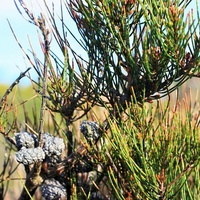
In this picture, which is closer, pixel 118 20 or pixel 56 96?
pixel 118 20

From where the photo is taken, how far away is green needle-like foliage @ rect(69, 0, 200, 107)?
119 centimetres

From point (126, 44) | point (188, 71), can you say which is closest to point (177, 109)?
point (188, 71)

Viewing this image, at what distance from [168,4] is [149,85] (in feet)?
0.69

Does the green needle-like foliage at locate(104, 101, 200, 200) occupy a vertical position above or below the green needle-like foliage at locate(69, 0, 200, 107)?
below

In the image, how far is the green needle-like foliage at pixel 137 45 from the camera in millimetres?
1192

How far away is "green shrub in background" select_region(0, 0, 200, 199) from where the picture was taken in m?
1.15

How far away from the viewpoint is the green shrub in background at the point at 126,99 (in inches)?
45.4

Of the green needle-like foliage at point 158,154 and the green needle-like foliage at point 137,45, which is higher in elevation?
the green needle-like foliage at point 137,45

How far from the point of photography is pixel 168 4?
1.20m

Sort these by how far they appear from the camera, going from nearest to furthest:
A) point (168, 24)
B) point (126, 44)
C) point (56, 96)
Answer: point (168, 24) → point (126, 44) → point (56, 96)

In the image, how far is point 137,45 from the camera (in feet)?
4.22

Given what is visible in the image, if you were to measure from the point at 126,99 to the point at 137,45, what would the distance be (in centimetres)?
15

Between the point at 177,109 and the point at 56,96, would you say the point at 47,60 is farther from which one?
the point at 177,109

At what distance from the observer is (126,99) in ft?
4.43
